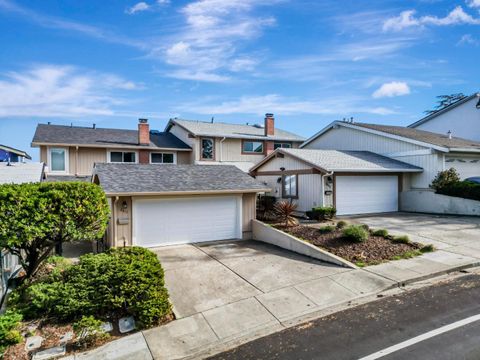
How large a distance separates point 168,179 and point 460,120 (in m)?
27.6

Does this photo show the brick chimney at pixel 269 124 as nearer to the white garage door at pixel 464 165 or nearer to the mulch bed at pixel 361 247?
the white garage door at pixel 464 165

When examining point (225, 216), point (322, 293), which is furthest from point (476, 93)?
point (322, 293)

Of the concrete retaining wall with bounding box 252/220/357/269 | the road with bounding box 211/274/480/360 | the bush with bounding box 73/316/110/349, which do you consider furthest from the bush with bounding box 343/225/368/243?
the bush with bounding box 73/316/110/349

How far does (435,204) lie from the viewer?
56.9 feet

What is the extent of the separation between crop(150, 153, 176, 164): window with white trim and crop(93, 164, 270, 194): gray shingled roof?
10.6 meters

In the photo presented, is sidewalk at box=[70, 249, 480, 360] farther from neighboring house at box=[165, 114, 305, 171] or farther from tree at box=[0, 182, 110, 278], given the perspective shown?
neighboring house at box=[165, 114, 305, 171]

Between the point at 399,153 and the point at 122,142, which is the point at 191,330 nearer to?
the point at 399,153

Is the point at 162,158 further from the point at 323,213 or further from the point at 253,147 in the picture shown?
the point at 323,213

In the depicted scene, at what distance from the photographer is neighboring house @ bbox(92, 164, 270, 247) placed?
11.7 m

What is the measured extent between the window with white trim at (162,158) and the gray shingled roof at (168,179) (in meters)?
10.6

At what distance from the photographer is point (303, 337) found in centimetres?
545

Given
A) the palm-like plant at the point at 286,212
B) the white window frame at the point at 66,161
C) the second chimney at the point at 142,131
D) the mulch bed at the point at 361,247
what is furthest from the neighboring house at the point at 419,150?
the white window frame at the point at 66,161

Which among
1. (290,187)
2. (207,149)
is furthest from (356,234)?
(207,149)

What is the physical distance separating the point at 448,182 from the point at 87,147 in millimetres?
24176
